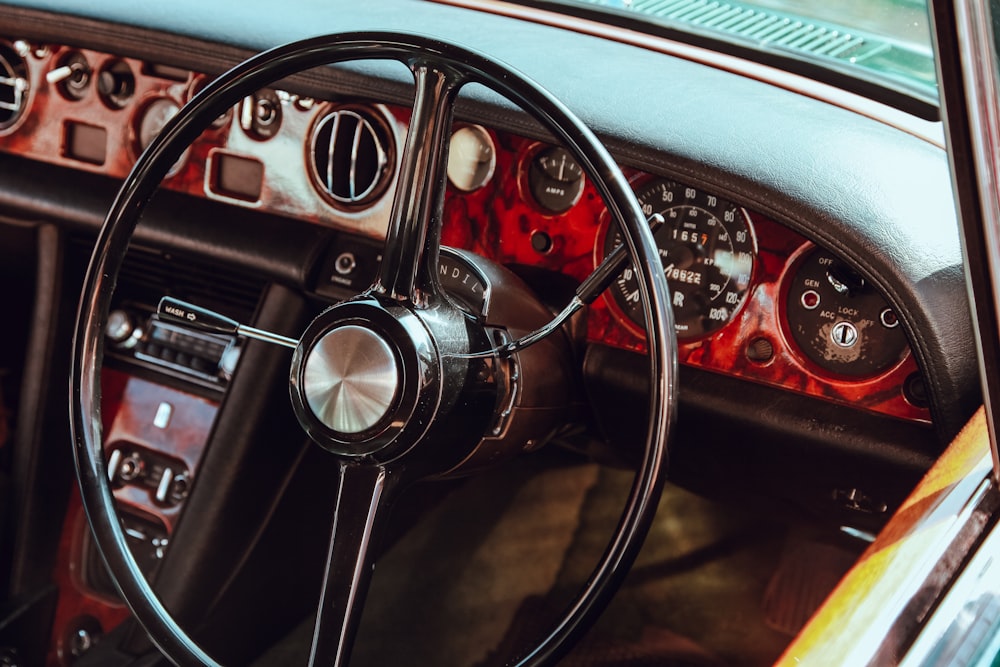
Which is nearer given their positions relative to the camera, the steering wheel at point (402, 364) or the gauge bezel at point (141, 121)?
the steering wheel at point (402, 364)

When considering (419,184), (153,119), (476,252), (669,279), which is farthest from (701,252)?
(153,119)

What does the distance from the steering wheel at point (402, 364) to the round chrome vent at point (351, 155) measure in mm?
357

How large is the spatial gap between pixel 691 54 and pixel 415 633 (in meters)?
1.08

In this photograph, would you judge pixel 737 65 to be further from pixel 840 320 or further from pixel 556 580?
pixel 556 580

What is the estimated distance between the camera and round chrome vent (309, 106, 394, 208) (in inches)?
54.4

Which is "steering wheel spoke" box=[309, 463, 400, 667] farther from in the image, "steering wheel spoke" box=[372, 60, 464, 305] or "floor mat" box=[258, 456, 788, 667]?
"floor mat" box=[258, 456, 788, 667]

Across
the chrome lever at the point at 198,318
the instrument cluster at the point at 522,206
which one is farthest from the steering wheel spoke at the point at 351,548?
the instrument cluster at the point at 522,206

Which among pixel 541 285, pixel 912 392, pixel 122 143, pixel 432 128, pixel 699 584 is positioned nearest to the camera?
pixel 432 128

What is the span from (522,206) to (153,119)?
2.01 feet

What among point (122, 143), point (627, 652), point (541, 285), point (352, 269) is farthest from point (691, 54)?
point (627, 652)

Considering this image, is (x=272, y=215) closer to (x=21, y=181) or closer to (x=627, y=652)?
(x=21, y=181)

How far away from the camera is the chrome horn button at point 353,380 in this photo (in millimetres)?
913

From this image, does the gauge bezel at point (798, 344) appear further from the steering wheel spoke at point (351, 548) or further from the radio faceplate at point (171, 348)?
the radio faceplate at point (171, 348)

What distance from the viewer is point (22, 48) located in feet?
5.22
